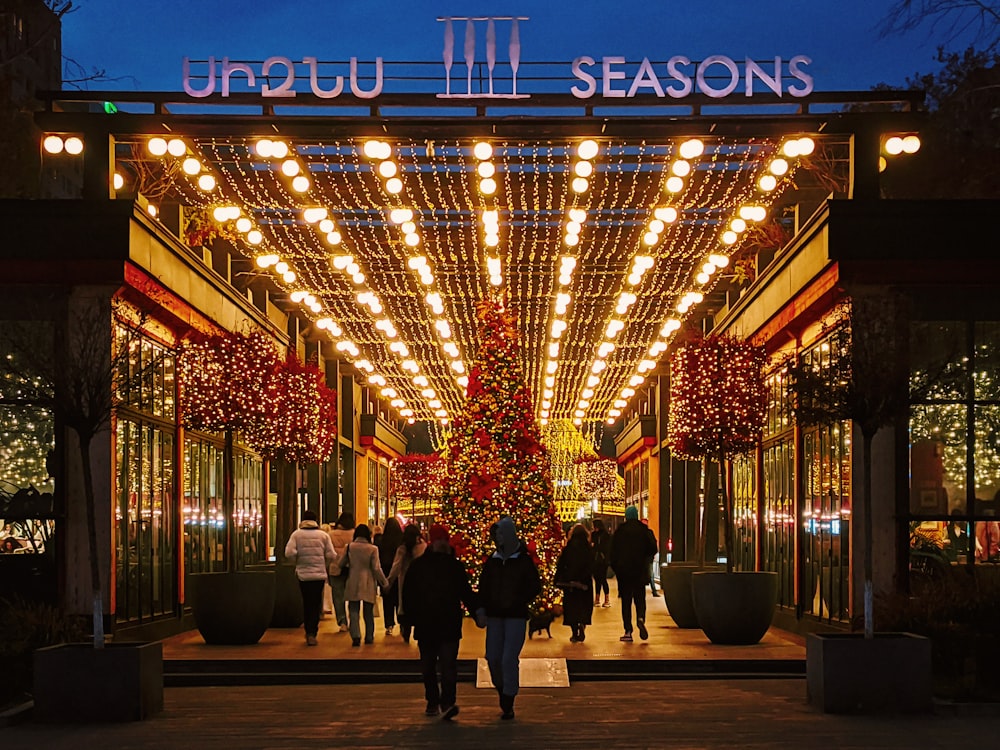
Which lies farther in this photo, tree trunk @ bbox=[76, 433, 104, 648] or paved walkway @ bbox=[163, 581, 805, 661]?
paved walkway @ bbox=[163, 581, 805, 661]

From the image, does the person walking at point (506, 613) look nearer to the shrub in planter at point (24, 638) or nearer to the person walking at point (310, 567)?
the shrub in planter at point (24, 638)

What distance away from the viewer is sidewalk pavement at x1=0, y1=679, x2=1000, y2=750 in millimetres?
12414

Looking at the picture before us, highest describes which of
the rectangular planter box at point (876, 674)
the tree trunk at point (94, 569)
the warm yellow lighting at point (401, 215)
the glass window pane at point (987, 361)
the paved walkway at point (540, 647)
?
the warm yellow lighting at point (401, 215)

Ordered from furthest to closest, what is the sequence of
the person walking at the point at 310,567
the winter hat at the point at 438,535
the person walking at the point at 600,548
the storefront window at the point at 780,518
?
the person walking at the point at 600,548 → the storefront window at the point at 780,518 → the person walking at the point at 310,567 → the winter hat at the point at 438,535

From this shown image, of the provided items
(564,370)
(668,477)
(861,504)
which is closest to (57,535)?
(861,504)

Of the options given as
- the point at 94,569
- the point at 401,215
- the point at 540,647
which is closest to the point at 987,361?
the point at 540,647

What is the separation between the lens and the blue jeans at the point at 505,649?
14.1m

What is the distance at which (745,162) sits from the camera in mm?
22000

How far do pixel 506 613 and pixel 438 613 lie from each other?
572 mm

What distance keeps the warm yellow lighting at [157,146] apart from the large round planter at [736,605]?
860cm

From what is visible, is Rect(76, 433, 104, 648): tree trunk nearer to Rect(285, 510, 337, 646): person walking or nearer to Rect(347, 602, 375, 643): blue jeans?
Rect(285, 510, 337, 646): person walking

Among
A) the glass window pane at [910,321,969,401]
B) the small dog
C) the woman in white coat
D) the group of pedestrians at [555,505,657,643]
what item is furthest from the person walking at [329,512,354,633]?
the glass window pane at [910,321,969,401]

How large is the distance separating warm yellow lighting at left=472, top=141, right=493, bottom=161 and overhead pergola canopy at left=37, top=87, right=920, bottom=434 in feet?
0.26

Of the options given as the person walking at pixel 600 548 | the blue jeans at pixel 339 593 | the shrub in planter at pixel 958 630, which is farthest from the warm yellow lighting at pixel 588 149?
the person walking at pixel 600 548
